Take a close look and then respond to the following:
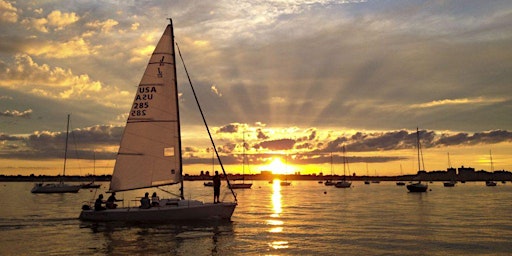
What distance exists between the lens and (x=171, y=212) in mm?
A: 32594

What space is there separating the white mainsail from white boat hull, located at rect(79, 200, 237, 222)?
1.98 m

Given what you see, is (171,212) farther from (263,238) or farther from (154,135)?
(263,238)

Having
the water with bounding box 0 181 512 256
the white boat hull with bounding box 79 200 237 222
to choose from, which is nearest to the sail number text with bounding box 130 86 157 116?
the white boat hull with bounding box 79 200 237 222

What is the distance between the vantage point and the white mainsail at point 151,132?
113 ft

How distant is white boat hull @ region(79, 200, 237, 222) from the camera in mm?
32625

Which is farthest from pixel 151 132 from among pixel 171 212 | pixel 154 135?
pixel 171 212

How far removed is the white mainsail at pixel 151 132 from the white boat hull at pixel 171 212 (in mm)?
1978

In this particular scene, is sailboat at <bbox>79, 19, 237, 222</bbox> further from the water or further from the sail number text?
the water

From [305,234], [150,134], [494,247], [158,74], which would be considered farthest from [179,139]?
[494,247]

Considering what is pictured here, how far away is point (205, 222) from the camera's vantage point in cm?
3416

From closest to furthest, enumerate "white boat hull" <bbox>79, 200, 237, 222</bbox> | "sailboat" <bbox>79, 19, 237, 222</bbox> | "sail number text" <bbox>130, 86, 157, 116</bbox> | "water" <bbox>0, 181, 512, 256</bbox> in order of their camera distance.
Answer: "water" <bbox>0, 181, 512, 256</bbox> → "white boat hull" <bbox>79, 200, 237, 222</bbox> → "sailboat" <bbox>79, 19, 237, 222</bbox> → "sail number text" <bbox>130, 86, 157, 116</bbox>

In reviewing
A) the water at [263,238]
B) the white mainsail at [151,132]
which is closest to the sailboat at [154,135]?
the white mainsail at [151,132]

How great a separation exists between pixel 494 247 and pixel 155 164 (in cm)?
2297

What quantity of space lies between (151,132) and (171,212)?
6301 mm
